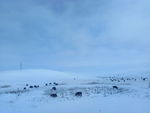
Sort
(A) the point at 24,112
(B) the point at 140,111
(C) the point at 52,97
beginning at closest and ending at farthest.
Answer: (B) the point at 140,111
(A) the point at 24,112
(C) the point at 52,97

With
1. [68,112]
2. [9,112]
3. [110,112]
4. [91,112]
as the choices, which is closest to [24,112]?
[9,112]

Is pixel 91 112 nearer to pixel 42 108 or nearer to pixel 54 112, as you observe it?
pixel 54 112

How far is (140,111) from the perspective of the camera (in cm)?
1625

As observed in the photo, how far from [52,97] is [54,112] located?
8.56 metres

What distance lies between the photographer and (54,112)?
17.5 meters

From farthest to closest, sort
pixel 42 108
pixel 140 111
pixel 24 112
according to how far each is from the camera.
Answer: pixel 42 108
pixel 24 112
pixel 140 111

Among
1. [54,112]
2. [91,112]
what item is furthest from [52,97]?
[91,112]

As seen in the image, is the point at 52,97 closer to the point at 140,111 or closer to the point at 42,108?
the point at 42,108

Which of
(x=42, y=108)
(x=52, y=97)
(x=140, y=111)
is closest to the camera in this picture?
(x=140, y=111)

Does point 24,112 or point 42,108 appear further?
point 42,108

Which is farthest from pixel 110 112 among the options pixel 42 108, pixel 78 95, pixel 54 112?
pixel 78 95

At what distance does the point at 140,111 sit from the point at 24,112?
9.00 metres

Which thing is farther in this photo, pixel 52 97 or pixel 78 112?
pixel 52 97

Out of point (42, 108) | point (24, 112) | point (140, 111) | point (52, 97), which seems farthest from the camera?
point (52, 97)
